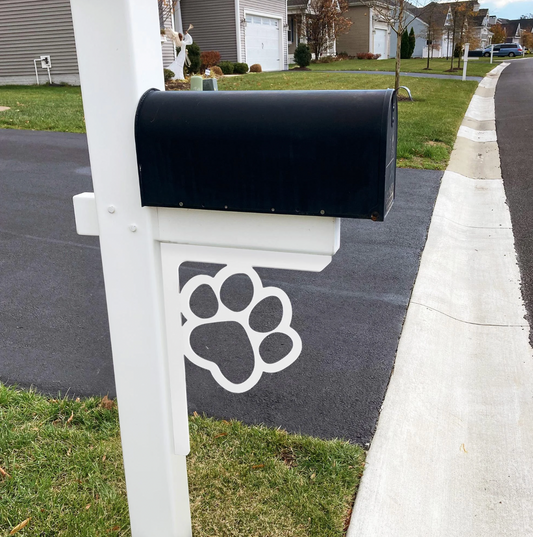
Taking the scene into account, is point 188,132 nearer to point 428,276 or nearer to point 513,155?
point 428,276

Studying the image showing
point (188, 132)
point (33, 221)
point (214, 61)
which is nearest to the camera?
point (188, 132)

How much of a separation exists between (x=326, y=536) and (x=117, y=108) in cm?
182

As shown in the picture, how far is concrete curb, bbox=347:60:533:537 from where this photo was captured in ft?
8.16

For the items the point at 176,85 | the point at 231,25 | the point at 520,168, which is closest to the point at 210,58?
the point at 231,25

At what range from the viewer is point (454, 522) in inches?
96.2

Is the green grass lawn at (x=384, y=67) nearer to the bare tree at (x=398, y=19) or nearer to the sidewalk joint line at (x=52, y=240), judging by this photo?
the bare tree at (x=398, y=19)

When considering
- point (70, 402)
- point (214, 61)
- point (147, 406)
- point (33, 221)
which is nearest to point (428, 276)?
point (70, 402)

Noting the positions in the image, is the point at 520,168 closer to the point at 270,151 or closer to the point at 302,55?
the point at 270,151

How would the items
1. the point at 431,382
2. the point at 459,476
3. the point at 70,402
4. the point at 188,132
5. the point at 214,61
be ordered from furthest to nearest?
the point at 214,61 < the point at 431,382 < the point at 70,402 < the point at 459,476 < the point at 188,132

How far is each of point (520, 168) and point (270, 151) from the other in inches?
355

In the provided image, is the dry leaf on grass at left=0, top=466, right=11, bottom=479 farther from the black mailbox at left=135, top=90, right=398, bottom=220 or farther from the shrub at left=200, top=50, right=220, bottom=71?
the shrub at left=200, top=50, right=220, bottom=71

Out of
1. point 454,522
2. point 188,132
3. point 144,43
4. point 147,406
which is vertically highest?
point 144,43

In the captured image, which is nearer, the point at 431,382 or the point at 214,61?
the point at 431,382

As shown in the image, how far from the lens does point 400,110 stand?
1477cm
